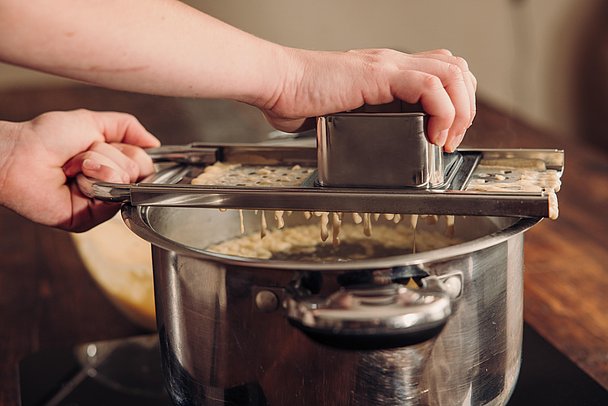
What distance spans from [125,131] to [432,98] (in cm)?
43

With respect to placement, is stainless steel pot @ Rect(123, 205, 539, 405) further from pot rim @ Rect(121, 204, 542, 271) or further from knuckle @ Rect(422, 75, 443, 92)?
knuckle @ Rect(422, 75, 443, 92)

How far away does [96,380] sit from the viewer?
0.97 metres

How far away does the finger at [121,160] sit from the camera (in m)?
0.87

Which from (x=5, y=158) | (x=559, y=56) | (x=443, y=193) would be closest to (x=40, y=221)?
(x=5, y=158)

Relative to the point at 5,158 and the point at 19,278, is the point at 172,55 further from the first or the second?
the point at 19,278

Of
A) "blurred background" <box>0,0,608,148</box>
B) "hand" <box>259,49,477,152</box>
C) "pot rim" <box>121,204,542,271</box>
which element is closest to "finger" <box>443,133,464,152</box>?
"hand" <box>259,49,477,152</box>

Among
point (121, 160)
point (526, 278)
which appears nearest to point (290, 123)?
point (121, 160)

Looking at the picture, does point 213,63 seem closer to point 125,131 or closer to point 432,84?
point 432,84

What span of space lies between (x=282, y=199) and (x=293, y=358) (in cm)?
14

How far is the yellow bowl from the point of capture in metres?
1.05

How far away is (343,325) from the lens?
569 mm

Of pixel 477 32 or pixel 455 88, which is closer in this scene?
pixel 455 88

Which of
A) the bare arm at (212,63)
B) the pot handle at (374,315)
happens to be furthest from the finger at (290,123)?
the pot handle at (374,315)

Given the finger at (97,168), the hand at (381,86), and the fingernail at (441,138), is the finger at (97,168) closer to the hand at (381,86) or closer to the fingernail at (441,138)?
the hand at (381,86)
